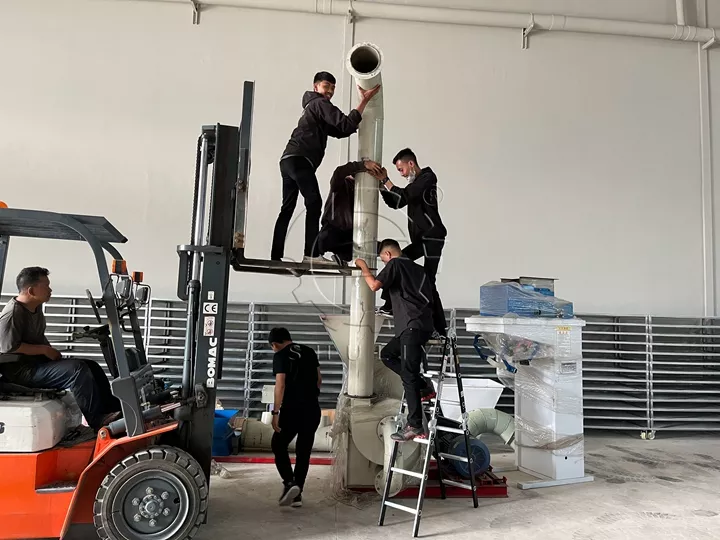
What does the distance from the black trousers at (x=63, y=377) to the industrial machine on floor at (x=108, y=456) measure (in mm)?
75

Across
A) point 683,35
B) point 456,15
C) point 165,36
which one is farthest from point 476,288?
point 165,36

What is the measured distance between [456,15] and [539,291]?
5.12 m

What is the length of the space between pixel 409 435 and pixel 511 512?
1.22m

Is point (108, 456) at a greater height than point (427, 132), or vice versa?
point (427, 132)

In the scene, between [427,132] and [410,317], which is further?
[427,132]

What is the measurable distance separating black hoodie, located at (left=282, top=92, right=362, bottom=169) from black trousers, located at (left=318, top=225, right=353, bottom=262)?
0.60 meters

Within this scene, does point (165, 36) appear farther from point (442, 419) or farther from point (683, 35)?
point (683, 35)

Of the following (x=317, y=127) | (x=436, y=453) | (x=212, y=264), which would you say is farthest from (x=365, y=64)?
(x=436, y=453)

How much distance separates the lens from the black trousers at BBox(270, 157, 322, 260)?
4293mm

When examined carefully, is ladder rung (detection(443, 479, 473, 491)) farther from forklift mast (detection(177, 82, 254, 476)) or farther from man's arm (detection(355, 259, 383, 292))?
forklift mast (detection(177, 82, 254, 476))

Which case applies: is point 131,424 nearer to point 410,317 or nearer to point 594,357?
point 410,317

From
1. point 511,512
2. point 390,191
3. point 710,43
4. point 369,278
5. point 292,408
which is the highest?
point 710,43

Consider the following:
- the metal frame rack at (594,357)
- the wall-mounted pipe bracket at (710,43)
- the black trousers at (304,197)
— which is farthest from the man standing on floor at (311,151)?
the wall-mounted pipe bracket at (710,43)

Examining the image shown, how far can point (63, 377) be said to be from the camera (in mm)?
3506
